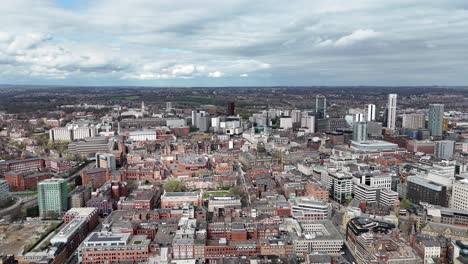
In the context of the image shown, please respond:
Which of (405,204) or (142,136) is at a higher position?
(142,136)

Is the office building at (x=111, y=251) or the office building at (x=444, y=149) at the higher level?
the office building at (x=444, y=149)

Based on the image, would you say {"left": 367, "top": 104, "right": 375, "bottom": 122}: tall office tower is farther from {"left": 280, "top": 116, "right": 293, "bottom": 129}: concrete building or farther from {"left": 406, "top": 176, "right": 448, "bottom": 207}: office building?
{"left": 406, "top": 176, "right": 448, "bottom": 207}: office building

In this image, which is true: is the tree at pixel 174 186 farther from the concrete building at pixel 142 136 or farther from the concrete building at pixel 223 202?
the concrete building at pixel 142 136

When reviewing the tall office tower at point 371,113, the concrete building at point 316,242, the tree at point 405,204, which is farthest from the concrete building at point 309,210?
the tall office tower at point 371,113

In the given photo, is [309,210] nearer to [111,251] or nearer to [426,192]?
[426,192]

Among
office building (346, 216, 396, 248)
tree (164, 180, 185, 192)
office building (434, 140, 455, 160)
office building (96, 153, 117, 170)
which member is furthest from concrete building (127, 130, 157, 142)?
office building (346, 216, 396, 248)

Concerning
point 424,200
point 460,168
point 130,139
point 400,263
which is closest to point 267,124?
point 130,139

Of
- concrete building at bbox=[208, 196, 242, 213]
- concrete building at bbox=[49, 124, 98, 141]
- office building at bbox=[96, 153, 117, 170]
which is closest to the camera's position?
concrete building at bbox=[208, 196, 242, 213]

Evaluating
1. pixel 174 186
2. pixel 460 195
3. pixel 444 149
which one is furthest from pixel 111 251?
pixel 444 149

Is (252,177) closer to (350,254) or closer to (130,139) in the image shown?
(350,254)
